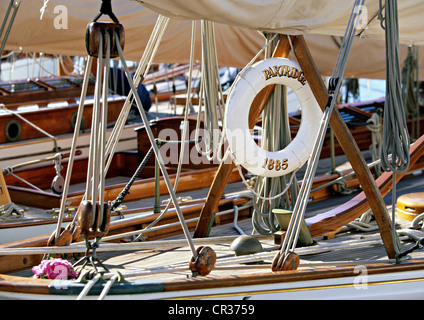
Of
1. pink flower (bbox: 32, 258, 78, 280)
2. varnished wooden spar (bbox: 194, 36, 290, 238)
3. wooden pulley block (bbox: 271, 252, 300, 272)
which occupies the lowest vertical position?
wooden pulley block (bbox: 271, 252, 300, 272)

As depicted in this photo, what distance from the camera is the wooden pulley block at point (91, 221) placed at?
315 centimetres

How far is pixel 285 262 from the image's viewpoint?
3.50m

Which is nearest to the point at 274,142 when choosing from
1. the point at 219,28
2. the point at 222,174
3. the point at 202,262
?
the point at 222,174

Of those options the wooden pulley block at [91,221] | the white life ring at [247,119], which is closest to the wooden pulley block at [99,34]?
the wooden pulley block at [91,221]

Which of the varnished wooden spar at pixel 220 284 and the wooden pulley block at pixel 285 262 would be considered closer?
the varnished wooden spar at pixel 220 284

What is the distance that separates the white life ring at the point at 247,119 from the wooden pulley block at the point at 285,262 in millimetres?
748

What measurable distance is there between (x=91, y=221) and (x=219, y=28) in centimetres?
404

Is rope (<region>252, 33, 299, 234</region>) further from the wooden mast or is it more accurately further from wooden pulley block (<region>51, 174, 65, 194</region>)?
wooden pulley block (<region>51, 174, 65, 194</region>)

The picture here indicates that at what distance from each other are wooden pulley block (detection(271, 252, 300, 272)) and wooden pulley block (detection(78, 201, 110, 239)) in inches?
35.1

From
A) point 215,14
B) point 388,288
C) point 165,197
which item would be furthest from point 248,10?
point 165,197

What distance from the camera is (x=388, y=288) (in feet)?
12.0

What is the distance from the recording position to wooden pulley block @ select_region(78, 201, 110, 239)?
10.3ft

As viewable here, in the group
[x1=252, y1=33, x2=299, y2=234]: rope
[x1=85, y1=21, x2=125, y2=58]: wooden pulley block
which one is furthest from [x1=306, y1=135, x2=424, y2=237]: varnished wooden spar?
[x1=85, y1=21, x2=125, y2=58]: wooden pulley block

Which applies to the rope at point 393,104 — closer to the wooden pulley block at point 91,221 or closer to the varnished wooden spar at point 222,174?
the varnished wooden spar at point 222,174
